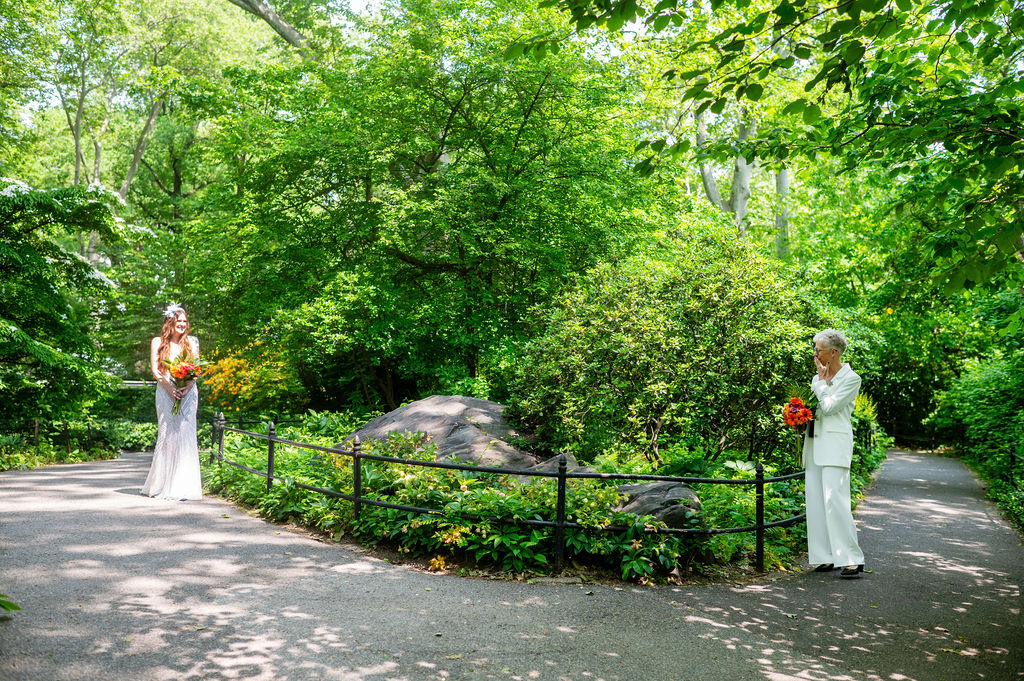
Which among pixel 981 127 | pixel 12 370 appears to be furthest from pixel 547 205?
pixel 12 370

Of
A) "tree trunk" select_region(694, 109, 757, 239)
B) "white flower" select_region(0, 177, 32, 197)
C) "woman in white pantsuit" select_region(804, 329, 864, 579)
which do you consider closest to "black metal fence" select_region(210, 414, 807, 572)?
"woman in white pantsuit" select_region(804, 329, 864, 579)

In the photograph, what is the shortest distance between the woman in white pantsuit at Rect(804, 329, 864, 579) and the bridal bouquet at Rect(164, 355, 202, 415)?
7114 millimetres

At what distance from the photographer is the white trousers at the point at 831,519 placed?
6453 mm

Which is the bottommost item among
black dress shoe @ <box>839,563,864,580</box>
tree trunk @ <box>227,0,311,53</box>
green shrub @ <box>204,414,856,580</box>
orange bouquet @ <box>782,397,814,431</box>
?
black dress shoe @ <box>839,563,864,580</box>

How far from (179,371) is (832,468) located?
7346 millimetres

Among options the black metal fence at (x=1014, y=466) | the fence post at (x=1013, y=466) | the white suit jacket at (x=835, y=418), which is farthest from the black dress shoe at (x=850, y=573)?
the fence post at (x=1013, y=466)

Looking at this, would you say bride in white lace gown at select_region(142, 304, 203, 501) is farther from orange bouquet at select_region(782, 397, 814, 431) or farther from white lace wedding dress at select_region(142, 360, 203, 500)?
orange bouquet at select_region(782, 397, 814, 431)

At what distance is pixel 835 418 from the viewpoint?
6.64 meters

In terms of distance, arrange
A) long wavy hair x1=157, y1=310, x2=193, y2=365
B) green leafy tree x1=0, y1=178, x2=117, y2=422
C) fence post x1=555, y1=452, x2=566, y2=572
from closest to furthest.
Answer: fence post x1=555, y1=452, x2=566, y2=572, long wavy hair x1=157, y1=310, x2=193, y2=365, green leafy tree x1=0, y1=178, x2=117, y2=422

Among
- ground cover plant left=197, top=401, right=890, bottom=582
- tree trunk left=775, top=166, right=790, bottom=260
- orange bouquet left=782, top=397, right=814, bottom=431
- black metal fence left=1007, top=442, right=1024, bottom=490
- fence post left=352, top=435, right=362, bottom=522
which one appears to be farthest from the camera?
tree trunk left=775, top=166, right=790, bottom=260

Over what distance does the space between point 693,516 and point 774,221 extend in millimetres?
24444

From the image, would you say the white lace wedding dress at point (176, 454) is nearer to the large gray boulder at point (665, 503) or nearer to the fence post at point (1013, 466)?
the large gray boulder at point (665, 503)

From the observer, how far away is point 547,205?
46.8ft

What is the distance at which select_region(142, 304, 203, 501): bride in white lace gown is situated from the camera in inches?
354
